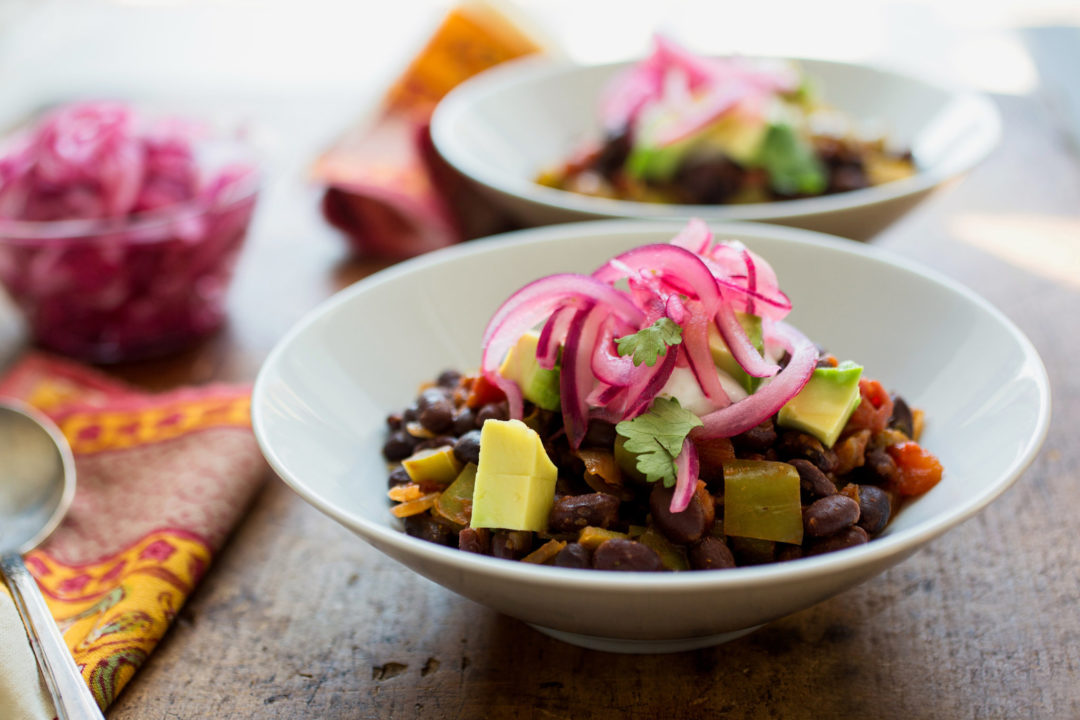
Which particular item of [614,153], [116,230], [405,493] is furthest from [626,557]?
[614,153]

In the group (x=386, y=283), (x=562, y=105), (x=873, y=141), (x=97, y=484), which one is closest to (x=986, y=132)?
(x=873, y=141)

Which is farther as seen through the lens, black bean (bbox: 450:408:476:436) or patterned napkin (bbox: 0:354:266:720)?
black bean (bbox: 450:408:476:436)

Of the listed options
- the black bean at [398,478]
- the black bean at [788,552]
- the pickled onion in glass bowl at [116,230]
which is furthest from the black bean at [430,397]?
the pickled onion in glass bowl at [116,230]

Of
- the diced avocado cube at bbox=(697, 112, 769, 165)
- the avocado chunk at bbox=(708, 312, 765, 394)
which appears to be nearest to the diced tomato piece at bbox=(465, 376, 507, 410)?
the avocado chunk at bbox=(708, 312, 765, 394)

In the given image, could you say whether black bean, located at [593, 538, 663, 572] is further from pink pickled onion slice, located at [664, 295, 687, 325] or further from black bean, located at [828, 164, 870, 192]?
black bean, located at [828, 164, 870, 192]

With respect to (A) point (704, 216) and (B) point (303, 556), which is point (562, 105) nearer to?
(A) point (704, 216)

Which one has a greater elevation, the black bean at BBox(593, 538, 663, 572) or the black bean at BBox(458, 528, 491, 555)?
the black bean at BBox(593, 538, 663, 572)

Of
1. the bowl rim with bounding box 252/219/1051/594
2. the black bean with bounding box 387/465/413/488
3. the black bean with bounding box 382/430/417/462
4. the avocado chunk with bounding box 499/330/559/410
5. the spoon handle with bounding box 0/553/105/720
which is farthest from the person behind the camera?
the black bean with bounding box 382/430/417/462
